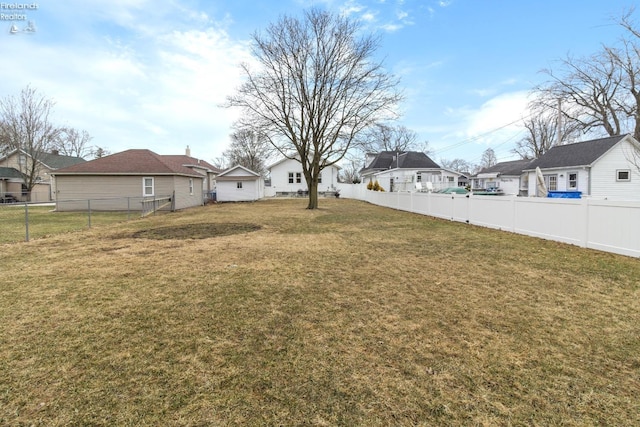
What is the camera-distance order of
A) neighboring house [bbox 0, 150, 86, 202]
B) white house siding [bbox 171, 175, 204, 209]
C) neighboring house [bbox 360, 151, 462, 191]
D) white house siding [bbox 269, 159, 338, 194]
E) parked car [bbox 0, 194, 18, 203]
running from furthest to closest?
white house siding [bbox 269, 159, 338, 194], neighboring house [bbox 360, 151, 462, 191], neighboring house [bbox 0, 150, 86, 202], parked car [bbox 0, 194, 18, 203], white house siding [bbox 171, 175, 204, 209]

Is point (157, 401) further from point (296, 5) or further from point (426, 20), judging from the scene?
point (296, 5)

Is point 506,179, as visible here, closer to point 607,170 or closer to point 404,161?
point 404,161

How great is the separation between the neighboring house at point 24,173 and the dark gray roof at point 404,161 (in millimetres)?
35921

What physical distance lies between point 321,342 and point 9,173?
43092mm

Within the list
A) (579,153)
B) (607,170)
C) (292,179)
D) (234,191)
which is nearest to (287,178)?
(292,179)

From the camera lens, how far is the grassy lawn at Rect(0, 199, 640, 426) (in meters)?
2.18

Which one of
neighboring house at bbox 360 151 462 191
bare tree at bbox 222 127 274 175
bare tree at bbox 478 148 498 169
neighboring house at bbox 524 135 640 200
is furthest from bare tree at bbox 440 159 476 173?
neighboring house at bbox 524 135 640 200

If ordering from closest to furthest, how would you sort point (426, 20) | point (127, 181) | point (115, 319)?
point (115, 319) → point (426, 20) → point (127, 181)

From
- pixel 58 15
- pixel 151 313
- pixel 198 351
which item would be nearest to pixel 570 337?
pixel 198 351

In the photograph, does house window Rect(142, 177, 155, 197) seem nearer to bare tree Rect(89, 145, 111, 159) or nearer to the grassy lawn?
the grassy lawn

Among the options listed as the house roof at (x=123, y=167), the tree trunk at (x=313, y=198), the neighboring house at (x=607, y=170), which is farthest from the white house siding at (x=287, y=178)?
the neighboring house at (x=607, y=170)

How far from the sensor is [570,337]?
3.18 meters

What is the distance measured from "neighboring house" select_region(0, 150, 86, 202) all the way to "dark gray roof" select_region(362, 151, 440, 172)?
35921 mm

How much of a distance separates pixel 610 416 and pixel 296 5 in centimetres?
2171
